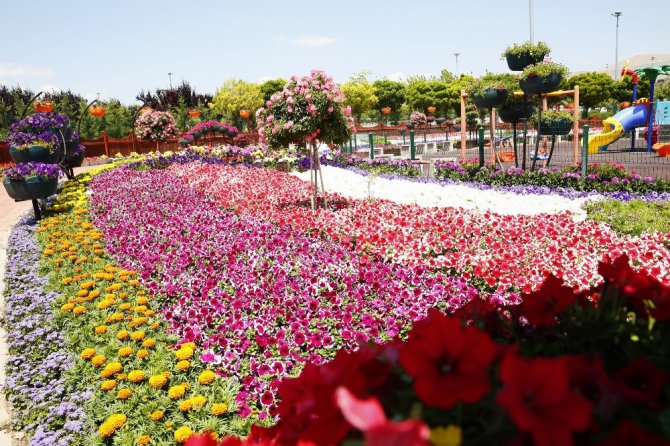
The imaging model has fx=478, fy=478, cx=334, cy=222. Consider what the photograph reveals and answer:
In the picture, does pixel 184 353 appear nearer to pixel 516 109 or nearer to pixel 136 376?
pixel 136 376

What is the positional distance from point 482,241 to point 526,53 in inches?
308

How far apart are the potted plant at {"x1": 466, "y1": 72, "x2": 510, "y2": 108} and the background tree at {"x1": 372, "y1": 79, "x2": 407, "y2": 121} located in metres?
50.5

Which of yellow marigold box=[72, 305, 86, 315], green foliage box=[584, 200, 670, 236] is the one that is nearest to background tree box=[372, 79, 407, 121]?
green foliage box=[584, 200, 670, 236]

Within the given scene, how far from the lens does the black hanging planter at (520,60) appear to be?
39.4 ft

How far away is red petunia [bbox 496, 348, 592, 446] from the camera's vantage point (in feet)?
2.36

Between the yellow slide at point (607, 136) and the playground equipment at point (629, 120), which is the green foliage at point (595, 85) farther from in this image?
the yellow slide at point (607, 136)

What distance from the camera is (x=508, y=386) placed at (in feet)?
2.52

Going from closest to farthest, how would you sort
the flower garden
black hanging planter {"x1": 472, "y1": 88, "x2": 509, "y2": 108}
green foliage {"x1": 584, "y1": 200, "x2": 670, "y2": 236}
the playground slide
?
the flower garden < green foliage {"x1": 584, "y1": 200, "x2": 670, "y2": 236} < black hanging planter {"x1": 472, "y1": 88, "x2": 509, "y2": 108} < the playground slide

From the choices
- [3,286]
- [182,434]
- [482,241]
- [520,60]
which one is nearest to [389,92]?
[520,60]

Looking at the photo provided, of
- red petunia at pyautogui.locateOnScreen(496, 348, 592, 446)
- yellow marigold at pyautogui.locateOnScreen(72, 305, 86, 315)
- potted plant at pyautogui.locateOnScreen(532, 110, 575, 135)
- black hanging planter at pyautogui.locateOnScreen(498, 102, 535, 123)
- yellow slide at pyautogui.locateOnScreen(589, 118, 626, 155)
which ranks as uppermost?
black hanging planter at pyautogui.locateOnScreen(498, 102, 535, 123)

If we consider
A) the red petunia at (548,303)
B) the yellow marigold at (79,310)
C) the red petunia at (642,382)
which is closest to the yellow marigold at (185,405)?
the yellow marigold at (79,310)

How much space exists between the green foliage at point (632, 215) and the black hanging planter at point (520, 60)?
515cm

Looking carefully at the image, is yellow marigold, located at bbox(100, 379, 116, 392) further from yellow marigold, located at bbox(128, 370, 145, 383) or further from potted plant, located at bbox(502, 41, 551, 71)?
potted plant, located at bbox(502, 41, 551, 71)

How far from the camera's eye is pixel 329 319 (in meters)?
4.23
